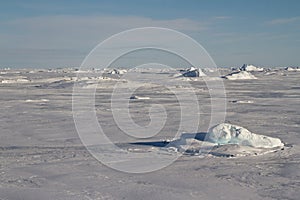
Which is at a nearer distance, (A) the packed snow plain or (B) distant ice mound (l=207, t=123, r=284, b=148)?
(A) the packed snow plain

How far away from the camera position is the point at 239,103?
22703 mm

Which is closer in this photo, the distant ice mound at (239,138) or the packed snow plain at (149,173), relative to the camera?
the packed snow plain at (149,173)

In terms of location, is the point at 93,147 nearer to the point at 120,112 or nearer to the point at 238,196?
the point at 238,196

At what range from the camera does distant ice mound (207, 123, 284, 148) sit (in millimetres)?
10281

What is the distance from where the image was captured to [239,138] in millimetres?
10344

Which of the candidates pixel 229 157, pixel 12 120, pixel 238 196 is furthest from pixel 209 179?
pixel 12 120

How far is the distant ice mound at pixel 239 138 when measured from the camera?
10281mm

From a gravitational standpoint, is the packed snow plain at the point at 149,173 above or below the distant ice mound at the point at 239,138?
below

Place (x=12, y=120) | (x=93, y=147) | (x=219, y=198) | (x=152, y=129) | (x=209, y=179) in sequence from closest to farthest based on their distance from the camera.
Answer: (x=219, y=198), (x=209, y=179), (x=93, y=147), (x=152, y=129), (x=12, y=120)

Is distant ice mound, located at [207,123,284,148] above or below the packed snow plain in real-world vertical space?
above

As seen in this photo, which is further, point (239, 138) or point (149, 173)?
point (239, 138)

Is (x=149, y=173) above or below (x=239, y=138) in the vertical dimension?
below

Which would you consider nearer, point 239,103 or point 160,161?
point 160,161

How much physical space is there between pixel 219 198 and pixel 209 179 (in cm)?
109
